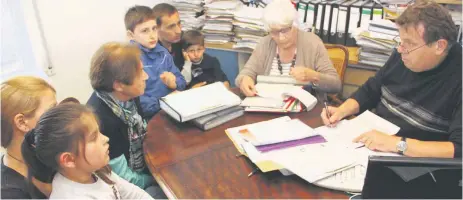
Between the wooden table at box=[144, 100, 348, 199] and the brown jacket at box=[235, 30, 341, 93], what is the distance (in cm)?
39

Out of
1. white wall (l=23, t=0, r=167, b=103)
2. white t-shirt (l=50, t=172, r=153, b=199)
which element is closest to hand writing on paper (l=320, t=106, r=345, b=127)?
white t-shirt (l=50, t=172, r=153, b=199)

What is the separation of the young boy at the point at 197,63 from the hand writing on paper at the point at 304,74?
0.67 metres

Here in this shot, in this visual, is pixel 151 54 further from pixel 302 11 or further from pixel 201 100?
pixel 302 11

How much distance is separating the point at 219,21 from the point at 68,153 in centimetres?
202

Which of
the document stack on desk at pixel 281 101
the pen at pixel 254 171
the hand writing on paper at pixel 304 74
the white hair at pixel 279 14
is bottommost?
the pen at pixel 254 171

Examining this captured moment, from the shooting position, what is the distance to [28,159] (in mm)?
1116

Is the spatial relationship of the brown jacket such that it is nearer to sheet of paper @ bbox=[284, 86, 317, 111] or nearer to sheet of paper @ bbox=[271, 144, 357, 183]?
sheet of paper @ bbox=[284, 86, 317, 111]

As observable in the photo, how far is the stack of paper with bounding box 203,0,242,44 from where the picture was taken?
9.50 ft

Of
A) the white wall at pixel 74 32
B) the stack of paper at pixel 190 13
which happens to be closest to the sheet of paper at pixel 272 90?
the stack of paper at pixel 190 13

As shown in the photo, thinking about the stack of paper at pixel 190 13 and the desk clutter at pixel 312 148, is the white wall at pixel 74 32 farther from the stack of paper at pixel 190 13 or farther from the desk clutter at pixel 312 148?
the desk clutter at pixel 312 148

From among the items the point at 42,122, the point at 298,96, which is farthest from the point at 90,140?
the point at 298,96

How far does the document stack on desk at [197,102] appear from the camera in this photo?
159cm

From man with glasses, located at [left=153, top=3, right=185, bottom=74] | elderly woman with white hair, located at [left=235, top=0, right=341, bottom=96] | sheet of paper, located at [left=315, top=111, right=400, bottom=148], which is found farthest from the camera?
man with glasses, located at [left=153, top=3, right=185, bottom=74]

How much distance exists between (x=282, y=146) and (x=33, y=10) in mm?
1867
